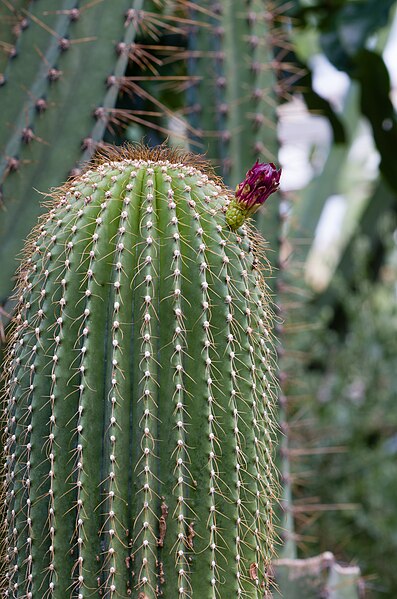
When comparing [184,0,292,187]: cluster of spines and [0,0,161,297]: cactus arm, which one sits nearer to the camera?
[0,0,161,297]: cactus arm

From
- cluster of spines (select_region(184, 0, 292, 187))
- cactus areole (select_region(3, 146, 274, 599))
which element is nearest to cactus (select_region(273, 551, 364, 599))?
cactus areole (select_region(3, 146, 274, 599))

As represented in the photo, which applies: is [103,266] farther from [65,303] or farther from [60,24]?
[60,24]

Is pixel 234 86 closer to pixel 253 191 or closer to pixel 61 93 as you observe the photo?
pixel 61 93

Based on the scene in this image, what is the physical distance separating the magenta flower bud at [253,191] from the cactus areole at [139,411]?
0.02m

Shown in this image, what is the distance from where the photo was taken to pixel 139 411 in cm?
111

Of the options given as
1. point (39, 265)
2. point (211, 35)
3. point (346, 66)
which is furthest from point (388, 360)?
point (39, 265)

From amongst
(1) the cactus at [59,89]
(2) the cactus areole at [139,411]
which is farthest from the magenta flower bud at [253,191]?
(1) the cactus at [59,89]

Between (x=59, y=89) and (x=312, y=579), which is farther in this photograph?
(x=312, y=579)

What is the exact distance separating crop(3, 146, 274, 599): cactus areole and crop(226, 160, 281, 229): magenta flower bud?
2 cm

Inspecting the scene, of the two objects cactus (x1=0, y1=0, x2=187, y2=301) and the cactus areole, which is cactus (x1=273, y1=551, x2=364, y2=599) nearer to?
the cactus areole

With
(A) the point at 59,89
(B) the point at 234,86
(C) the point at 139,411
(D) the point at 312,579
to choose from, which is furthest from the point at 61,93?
(D) the point at 312,579

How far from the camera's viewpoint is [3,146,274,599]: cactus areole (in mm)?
1097

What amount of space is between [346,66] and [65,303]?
188 centimetres

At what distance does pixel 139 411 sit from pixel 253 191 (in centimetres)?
35
